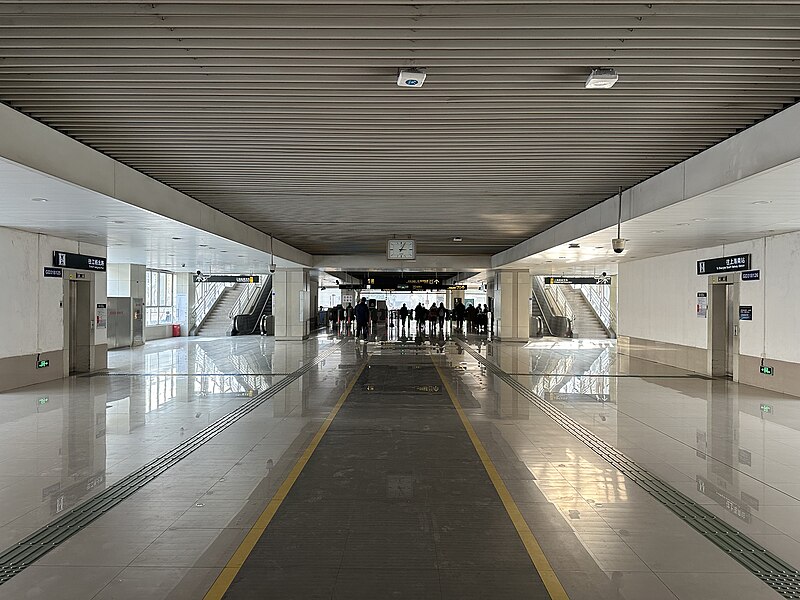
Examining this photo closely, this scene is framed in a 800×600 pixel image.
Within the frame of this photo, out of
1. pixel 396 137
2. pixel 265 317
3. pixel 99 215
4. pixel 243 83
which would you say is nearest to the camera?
pixel 243 83

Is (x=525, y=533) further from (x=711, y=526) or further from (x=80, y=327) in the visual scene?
(x=80, y=327)

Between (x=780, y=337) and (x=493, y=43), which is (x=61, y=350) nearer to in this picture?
(x=493, y=43)

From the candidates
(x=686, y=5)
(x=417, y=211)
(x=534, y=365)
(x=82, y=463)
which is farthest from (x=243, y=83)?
(x=534, y=365)

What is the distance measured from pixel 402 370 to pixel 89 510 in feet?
35.1

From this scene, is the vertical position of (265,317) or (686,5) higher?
(686,5)

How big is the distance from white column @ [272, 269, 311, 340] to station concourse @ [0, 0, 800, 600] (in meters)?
13.4

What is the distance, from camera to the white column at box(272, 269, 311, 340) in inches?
1129

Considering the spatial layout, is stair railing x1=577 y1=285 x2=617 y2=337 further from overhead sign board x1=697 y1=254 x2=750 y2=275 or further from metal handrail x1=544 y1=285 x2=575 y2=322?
overhead sign board x1=697 y1=254 x2=750 y2=275

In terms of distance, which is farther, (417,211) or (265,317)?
(265,317)

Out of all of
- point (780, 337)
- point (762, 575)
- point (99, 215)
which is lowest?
point (762, 575)

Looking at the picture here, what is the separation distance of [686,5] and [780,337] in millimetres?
10076

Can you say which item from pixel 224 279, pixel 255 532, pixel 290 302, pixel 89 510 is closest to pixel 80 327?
pixel 89 510

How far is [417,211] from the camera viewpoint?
45.5ft

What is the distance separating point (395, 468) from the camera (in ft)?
20.8
